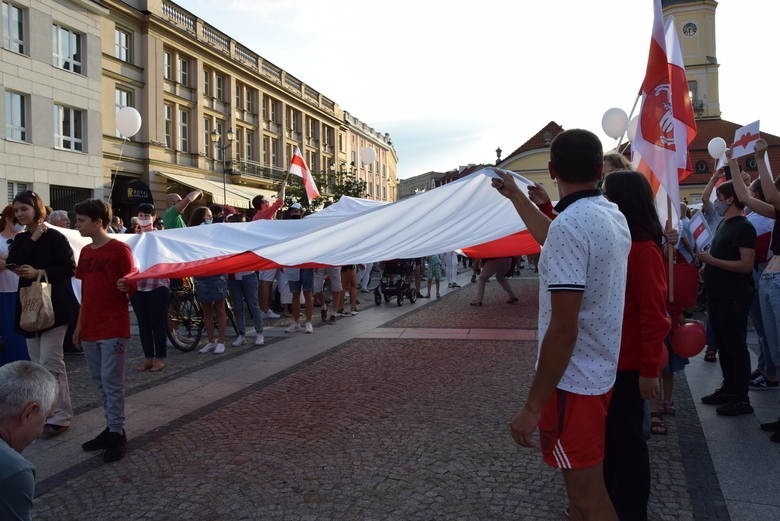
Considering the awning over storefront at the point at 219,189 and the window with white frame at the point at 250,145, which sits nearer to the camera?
the awning over storefront at the point at 219,189

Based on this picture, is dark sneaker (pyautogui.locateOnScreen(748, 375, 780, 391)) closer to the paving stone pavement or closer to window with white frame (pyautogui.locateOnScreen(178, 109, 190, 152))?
the paving stone pavement

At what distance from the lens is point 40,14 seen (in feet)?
72.0

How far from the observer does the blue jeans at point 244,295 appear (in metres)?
8.41

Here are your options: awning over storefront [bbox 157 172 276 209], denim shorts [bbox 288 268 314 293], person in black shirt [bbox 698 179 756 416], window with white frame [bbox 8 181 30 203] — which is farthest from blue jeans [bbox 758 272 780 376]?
awning over storefront [bbox 157 172 276 209]

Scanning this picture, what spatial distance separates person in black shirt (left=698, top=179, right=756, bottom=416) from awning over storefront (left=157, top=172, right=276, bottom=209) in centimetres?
2600

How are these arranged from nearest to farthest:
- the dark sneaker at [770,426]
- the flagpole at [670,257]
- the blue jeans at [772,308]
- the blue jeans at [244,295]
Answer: the flagpole at [670,257] → the dark sneaker at [770,426] → the blue jeans at [772,308] → the blue jeans at [244,295]

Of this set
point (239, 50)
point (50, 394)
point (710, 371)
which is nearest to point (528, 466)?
point (50, 394)

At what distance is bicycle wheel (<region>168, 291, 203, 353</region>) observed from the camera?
26.8 feet

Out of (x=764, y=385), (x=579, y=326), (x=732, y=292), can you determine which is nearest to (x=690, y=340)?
(x=579, y=326)

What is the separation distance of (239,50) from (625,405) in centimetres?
3971

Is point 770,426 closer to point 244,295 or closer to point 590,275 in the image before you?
point 590,275

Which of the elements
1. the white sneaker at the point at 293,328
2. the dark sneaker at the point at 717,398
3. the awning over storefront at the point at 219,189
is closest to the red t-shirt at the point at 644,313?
the dark sneaker at the point at 717,398

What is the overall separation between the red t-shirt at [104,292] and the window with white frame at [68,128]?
22053 millimetres

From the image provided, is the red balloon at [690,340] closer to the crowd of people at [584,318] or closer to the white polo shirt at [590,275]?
the crowd of people at [584,318]
